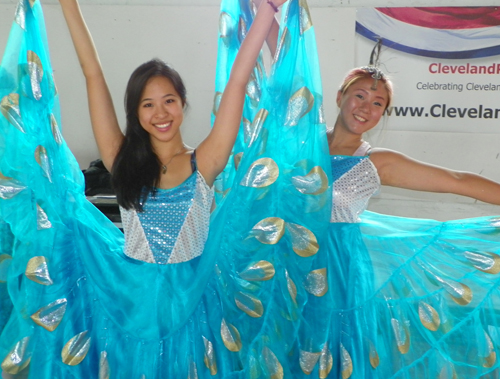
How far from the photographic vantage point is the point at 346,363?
1568mm

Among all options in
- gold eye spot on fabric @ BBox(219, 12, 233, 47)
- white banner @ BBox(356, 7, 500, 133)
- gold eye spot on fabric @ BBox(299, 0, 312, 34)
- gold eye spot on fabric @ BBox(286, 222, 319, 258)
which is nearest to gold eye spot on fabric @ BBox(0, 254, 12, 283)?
gold eye spot on fabric @ BBox(286, 222, 319, 258)

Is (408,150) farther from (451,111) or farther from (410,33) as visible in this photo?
(410,33)

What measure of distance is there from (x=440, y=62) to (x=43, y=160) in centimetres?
301

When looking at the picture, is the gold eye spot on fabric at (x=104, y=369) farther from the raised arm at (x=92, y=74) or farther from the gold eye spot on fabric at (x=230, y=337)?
the raised arm at (x=92, y=74)

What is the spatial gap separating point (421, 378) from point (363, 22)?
2.84m

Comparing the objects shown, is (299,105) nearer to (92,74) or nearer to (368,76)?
(368,76)

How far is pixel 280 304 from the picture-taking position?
1520mm

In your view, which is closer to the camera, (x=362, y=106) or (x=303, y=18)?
(x=303, y=18)

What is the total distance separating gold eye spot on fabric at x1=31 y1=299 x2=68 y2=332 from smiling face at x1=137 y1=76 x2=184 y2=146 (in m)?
0.56

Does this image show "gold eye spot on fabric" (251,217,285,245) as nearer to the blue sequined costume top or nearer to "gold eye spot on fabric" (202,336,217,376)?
the blue sequined costume top

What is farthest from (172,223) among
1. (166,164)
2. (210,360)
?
(210,360)

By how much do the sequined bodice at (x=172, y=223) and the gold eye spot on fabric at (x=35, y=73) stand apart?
0.47 meters

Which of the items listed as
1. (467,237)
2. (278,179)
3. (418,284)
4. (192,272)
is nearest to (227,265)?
(192,272)

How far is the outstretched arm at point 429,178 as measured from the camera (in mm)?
1688
